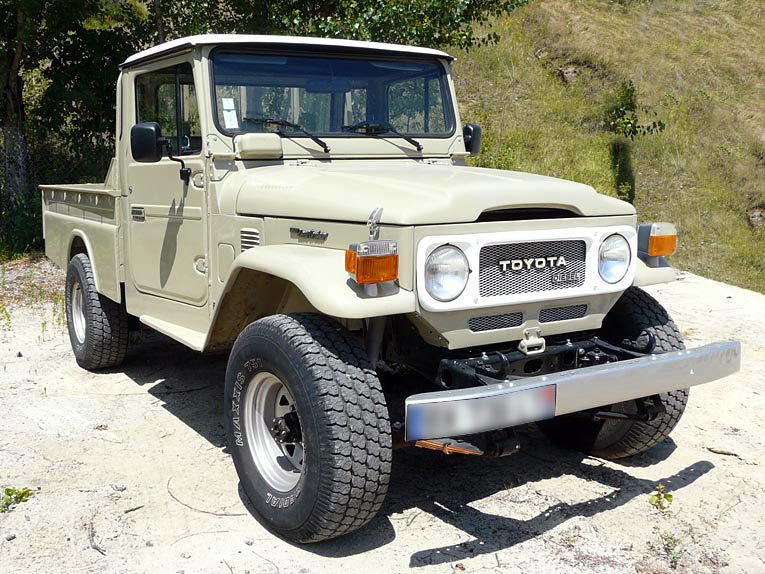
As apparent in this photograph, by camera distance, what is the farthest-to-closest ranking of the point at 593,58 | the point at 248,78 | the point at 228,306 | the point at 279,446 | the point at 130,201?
1. the point at 593,58
2. the point at 130,201
3. the point at 248,78
4. the point at 228,306
5. the point at 279,446

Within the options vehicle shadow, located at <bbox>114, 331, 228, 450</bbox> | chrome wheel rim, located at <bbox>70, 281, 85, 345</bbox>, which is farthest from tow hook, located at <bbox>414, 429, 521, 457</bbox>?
chrome wheel rim, located at <bbox>70, 281, 85, 345</bbox>

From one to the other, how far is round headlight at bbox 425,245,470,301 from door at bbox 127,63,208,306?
156 centimetres

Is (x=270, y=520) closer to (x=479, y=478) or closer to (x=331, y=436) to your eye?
(x=331, y=436)

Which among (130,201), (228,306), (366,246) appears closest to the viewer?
(366,246)

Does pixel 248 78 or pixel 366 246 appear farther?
pixel 248 78

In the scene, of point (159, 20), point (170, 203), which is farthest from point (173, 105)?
point (159, 20)

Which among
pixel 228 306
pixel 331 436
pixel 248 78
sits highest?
pixel 248 78

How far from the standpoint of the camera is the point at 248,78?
4.08 meters

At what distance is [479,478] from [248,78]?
2.34m

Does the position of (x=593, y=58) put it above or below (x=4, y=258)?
above

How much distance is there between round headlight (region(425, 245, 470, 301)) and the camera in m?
2.99

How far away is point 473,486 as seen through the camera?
3816 millimetres

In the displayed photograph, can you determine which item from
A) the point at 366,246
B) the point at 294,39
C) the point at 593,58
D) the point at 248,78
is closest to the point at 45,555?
the point at 366,246

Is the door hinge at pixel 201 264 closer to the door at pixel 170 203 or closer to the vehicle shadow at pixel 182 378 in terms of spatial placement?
the door at pixel 170 203
